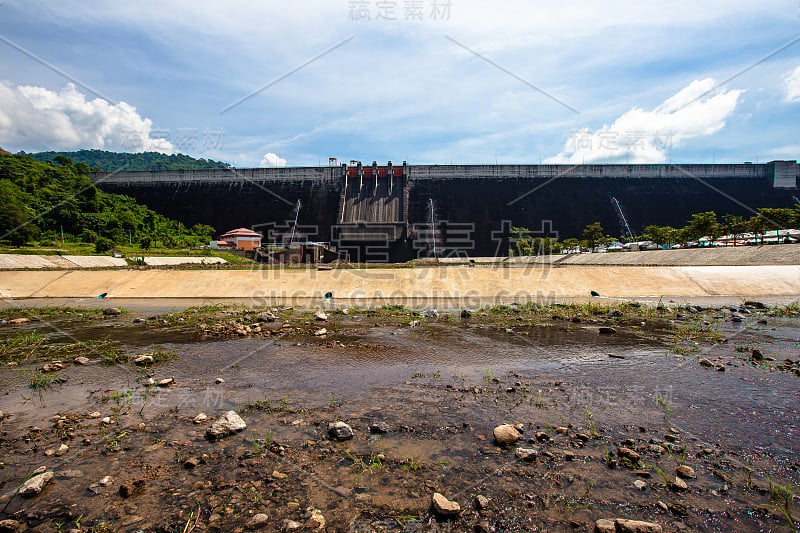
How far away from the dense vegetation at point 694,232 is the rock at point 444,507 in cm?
3655

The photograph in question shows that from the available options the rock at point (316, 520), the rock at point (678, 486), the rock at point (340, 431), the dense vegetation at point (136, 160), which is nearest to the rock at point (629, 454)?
the rock at point (678, 486)

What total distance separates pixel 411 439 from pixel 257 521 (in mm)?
1904

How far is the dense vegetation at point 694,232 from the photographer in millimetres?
30531

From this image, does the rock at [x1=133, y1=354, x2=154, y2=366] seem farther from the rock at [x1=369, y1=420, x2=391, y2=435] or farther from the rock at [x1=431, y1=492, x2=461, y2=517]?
the rock at [x1=431, y1=492, x2=461, y2=517]

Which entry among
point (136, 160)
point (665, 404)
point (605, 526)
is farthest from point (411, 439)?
point (136, 160)

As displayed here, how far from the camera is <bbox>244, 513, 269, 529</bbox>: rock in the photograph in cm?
333

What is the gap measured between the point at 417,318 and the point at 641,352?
6.55 m

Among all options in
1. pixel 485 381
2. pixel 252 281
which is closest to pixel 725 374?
pixel 485 381

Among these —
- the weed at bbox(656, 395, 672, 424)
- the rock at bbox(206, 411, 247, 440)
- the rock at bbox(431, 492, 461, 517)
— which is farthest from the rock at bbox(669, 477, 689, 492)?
the rock at bbox(206, 411, 247, 440)

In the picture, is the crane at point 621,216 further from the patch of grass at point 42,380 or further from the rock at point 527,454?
the patch of grass at point 42,380

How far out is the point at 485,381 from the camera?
7.02 m

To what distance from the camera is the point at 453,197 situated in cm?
5103

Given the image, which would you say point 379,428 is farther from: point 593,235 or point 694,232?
point 593,235

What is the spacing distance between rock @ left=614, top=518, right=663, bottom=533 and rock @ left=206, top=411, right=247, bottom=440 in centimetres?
393
